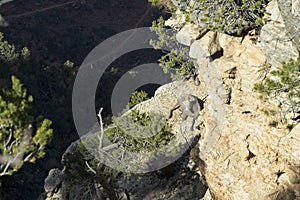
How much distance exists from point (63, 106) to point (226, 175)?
32.0 metres

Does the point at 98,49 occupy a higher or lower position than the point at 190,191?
lower

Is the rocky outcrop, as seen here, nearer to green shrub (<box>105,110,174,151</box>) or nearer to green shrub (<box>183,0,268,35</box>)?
green shrub (<box>183,0,268,35</box>)

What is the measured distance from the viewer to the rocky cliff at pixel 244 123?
14.3 m

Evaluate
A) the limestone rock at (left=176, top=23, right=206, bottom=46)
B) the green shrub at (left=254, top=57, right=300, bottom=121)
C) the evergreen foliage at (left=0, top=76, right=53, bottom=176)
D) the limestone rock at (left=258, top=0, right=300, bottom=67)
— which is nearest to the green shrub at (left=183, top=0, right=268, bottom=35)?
the limestone rock at (left=258, top=0, right=300, bottom=67)

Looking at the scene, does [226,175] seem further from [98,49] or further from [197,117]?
[98,49]

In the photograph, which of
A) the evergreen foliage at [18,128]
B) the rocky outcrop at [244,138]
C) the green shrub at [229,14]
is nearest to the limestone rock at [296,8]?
the rocky outcrop at [244,138]

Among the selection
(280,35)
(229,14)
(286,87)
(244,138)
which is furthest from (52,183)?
(286,87)

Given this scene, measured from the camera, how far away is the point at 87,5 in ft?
245


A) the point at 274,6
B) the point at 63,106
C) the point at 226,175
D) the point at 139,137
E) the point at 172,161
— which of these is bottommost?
the point at 63,106

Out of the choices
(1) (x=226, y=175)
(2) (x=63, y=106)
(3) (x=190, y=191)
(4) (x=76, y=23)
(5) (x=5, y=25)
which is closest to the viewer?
(1) (x=226, y=175)

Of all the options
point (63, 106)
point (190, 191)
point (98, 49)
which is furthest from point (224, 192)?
point (98, 49)

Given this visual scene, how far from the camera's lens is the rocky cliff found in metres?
14.3

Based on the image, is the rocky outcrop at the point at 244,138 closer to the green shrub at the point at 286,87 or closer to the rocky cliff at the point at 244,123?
the rocky cliff at the point at 244,123

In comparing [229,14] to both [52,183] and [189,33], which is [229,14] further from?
[52,183]
